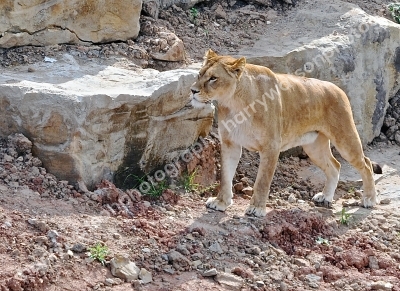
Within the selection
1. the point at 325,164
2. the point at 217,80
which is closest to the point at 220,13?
the point at 325,164

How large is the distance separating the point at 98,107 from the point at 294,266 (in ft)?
9.07

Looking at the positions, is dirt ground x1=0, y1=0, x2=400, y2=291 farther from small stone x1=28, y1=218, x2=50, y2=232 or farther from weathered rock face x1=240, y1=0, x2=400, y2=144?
weathered rock face x1=240, y1=0, x2=400, y2=144

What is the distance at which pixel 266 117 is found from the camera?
934 centimetres

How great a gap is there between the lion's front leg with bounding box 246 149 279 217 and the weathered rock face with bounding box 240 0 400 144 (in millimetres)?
2739

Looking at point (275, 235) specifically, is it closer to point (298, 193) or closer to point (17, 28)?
point (298, 193)

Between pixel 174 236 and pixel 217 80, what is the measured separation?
6.13 feet

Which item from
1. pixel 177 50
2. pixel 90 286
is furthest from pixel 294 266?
pixel 177 50

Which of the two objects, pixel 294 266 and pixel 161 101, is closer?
pixel 294 266

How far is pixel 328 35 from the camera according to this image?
12.7 m

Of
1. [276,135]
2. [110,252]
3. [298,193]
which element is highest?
[276,135]

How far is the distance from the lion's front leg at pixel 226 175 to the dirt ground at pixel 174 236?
A: 121 millimetres

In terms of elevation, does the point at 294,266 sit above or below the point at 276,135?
below

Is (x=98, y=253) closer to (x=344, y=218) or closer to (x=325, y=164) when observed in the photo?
(x=344, y=218)

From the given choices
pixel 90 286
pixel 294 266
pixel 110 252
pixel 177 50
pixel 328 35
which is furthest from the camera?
pixel 328 35
